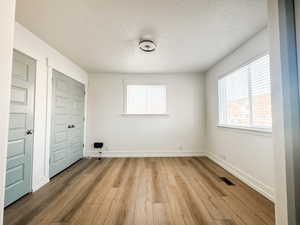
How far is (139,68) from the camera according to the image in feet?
13.5

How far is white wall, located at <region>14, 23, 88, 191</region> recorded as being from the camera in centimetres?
235

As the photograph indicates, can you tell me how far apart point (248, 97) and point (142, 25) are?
2154 millimetres

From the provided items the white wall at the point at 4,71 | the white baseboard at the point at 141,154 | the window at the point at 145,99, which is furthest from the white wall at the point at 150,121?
the white wall at the point at 4,71

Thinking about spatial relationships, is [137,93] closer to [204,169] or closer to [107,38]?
[107,38]

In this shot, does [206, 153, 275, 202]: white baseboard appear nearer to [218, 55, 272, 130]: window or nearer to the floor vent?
the floor vent

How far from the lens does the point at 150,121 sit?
4.59 metres

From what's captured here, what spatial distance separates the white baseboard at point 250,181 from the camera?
2.14 m

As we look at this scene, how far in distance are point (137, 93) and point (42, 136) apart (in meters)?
2.69

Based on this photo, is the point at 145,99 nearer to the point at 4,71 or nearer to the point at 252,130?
the point at 252,130

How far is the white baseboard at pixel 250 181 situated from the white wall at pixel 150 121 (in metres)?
1.18

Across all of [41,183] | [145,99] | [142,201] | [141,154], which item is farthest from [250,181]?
[41,183]

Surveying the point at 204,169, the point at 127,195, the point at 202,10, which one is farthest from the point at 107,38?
the point at 204,169

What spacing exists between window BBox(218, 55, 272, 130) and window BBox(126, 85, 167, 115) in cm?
164

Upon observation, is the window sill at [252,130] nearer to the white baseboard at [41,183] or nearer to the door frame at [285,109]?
the door frame at [285,109]
